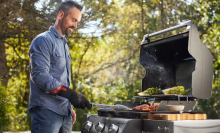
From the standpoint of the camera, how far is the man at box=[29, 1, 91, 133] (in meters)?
1.74

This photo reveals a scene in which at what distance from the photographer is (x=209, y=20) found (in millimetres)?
7043

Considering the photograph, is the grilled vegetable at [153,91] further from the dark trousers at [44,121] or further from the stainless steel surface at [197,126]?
the dark trousers at [44,121]

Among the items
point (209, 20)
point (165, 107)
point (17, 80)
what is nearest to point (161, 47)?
point (165, 107)

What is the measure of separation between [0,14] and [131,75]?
12.2 feet

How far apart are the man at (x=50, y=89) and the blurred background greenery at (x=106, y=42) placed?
4533 millimetres

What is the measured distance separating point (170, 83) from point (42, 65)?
4.75 feet

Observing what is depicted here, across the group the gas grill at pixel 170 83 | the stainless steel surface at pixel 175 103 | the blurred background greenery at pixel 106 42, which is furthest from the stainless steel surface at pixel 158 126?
the blurred background greenery at pixel 106 42

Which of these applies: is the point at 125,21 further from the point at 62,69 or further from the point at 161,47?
the point at 62,69

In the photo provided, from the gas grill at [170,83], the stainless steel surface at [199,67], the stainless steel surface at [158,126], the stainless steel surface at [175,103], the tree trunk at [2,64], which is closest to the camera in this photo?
the stainless steel surface at [158,126]

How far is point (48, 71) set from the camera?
1779 millimetres

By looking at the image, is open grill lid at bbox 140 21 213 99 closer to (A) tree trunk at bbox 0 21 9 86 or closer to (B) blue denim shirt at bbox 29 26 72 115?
(B) blue denim shirt at bbox 29 26 72 115

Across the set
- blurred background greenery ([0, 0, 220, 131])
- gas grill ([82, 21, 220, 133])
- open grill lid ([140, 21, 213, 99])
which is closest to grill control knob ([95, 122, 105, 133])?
gas grill ([82, 21, 220, 133])

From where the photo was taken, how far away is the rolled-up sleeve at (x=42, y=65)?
1.71 metres

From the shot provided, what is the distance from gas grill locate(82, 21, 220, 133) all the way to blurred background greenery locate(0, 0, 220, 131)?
4.12m
